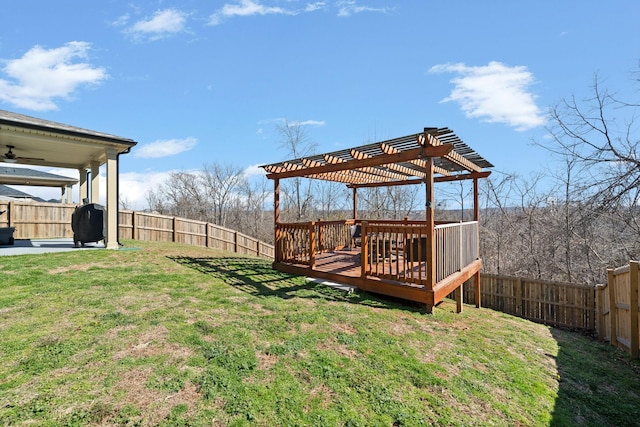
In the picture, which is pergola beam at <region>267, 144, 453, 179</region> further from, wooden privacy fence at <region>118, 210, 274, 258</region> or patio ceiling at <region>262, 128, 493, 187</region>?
wooden privacy fence at <region>118, 210, 274, 258</region>

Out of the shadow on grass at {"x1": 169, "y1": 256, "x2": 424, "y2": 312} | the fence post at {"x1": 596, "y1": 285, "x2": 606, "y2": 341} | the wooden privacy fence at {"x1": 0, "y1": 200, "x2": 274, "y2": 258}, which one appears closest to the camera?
the shadow on grass at {"x1": 169, "y1": 256, "x2": 424, "y2": 312}

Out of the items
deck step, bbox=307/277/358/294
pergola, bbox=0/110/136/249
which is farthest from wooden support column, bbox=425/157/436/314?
pergola, bbox=0/110/136/249

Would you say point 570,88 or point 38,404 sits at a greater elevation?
point 570,88

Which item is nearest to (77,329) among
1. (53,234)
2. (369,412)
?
(369,412)

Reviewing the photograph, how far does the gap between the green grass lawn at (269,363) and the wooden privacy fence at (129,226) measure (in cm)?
655

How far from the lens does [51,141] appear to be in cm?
794

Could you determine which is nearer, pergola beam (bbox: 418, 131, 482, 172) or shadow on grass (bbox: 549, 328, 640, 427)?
shadow on grass (bbox: 549, 328, 640, 427)

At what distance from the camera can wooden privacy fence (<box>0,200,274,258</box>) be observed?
10.3 meters

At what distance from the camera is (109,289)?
4.86 metres

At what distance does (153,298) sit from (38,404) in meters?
2.47

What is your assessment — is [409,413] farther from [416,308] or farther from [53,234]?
[53,234]

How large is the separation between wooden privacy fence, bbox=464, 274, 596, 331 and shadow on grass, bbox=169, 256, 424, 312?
5.59 meters

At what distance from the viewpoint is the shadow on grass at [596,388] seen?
3.15 meters

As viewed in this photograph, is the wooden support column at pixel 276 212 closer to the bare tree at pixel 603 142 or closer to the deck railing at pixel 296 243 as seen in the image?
the deck railing at pixel 296 243
